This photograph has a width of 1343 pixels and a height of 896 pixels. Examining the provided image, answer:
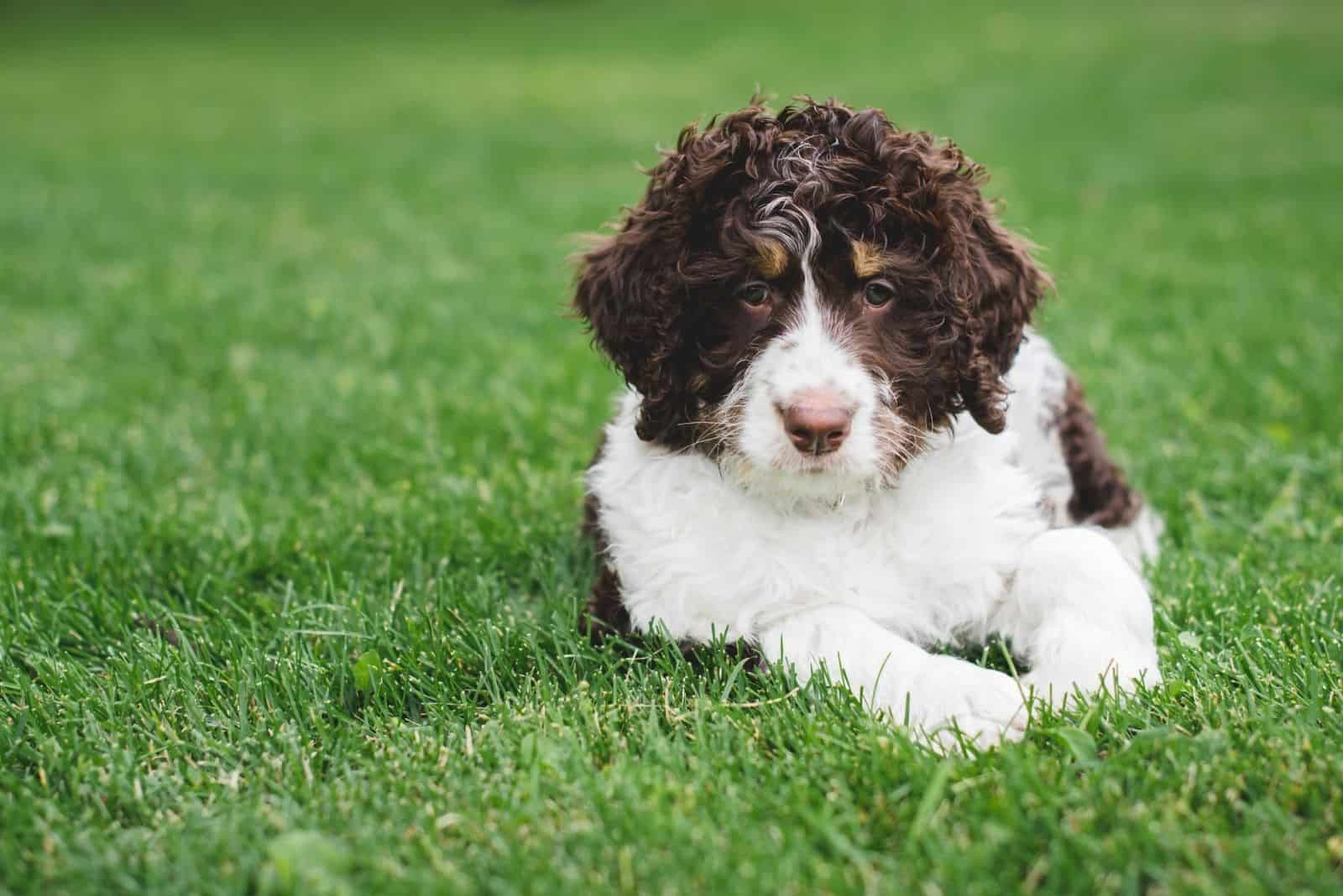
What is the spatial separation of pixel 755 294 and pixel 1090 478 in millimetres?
1912

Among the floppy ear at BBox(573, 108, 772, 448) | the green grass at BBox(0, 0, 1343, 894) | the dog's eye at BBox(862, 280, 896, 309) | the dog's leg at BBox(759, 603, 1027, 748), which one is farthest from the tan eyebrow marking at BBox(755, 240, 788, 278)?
the green grass at BBox(0, 0, 1343, 894)

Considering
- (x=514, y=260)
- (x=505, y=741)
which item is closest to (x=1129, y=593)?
(x=505, y=741)

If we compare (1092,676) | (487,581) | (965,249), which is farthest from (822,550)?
(487,581)

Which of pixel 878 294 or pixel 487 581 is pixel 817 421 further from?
pixel 487 581

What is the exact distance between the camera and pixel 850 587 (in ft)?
11.0

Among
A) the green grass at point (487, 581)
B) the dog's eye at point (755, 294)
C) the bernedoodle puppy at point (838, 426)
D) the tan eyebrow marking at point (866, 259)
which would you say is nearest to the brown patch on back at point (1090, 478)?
the green grass at point (487, 581)

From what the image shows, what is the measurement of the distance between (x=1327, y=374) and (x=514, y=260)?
5820mm

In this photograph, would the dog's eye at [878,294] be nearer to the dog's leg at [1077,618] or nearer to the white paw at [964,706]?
the dog's leg at [1077,618]

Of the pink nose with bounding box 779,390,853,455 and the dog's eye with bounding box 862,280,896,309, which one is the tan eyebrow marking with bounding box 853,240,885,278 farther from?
the pink nose with bounding box 779,390,853,455

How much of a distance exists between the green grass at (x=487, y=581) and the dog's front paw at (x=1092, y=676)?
96 millimetres

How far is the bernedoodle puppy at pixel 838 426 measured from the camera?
3127 mm

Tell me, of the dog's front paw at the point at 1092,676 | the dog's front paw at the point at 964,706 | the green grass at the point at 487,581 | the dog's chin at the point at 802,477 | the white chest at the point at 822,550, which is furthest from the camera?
the white chest at the point at 822,550

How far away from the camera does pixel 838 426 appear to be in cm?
302

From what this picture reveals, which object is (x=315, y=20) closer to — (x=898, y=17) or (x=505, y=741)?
(x=898, y=17)
